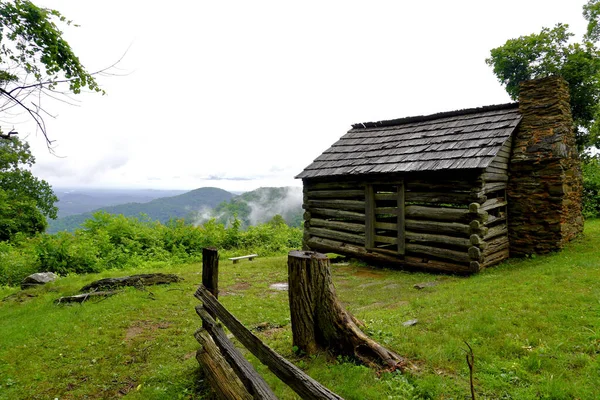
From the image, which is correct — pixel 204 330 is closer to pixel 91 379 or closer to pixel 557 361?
pixel 91 379

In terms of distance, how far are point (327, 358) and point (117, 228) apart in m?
14.5

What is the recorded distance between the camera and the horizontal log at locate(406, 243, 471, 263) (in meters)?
9.49

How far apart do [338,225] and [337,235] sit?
14.5 inches

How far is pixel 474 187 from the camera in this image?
9312mm

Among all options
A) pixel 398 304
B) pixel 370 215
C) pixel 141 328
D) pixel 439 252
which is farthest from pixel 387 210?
pixel 141 328

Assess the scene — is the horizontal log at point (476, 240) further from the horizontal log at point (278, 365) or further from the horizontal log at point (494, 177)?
the horizontal log at point (278, 365)

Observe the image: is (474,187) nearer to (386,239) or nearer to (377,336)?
(386,239)

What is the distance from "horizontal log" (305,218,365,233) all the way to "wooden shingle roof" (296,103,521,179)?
71.5 inches

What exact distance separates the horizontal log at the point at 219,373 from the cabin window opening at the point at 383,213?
297 inches

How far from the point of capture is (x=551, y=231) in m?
9.86

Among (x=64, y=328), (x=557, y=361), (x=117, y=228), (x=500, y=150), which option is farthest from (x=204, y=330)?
(x=117, y=228)

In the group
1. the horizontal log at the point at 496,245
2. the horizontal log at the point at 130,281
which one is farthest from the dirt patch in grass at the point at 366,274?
the horizontal log at the point at 130,281

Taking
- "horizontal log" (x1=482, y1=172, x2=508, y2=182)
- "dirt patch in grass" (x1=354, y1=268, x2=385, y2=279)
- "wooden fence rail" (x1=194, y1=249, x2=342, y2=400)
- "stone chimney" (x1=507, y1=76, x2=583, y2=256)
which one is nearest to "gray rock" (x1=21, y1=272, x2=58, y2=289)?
"wooden fence rail" (x1=194, y1=249, x2=342, y2=400)

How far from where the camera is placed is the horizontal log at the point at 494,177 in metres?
9.46
